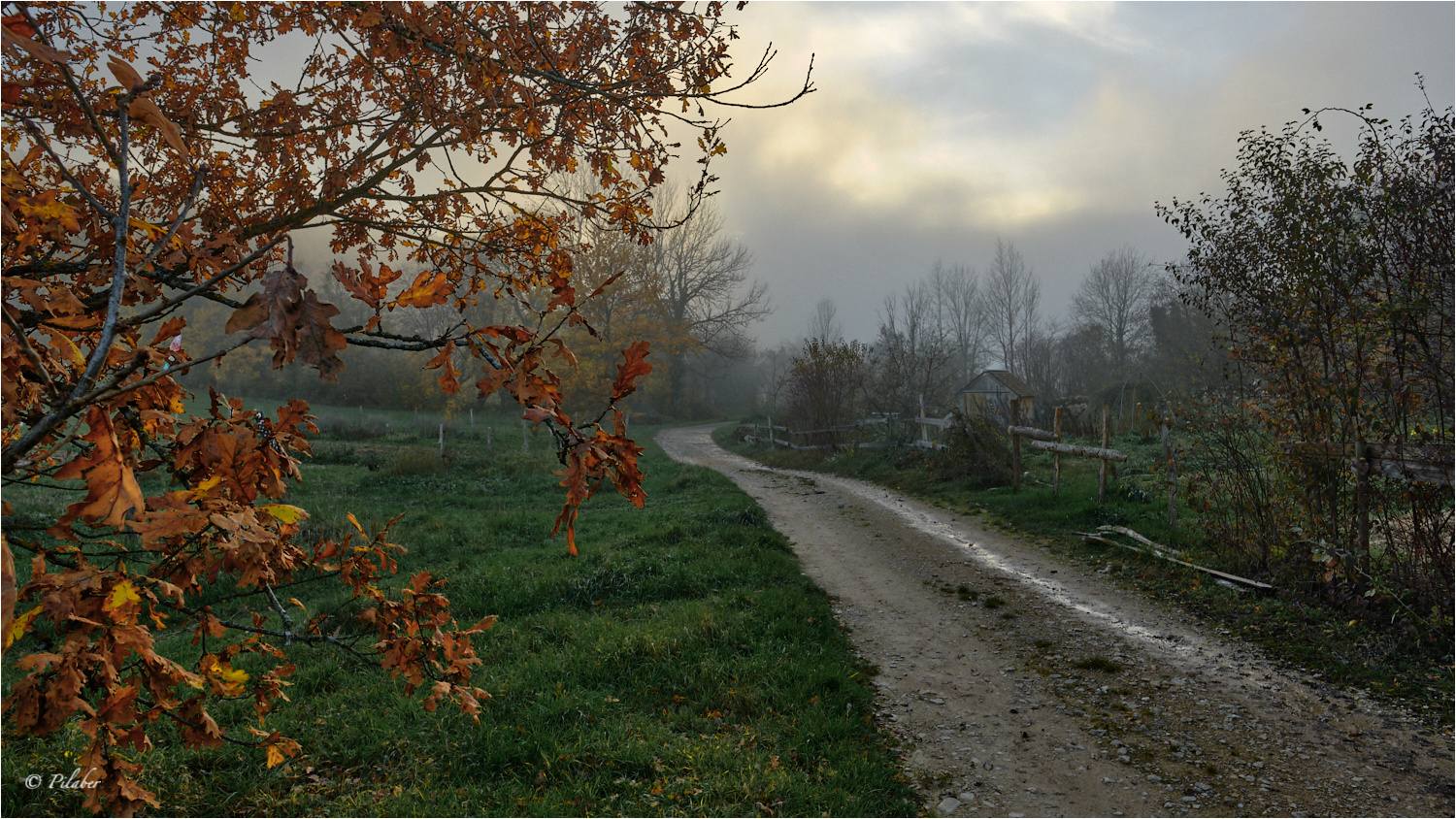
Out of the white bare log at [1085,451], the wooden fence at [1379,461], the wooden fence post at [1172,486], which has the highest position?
the wooden fence at [1379,461]

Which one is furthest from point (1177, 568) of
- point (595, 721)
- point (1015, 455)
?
point (595, 721)

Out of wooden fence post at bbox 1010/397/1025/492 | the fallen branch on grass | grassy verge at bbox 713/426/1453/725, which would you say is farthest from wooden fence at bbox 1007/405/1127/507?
the fallen branch on grass

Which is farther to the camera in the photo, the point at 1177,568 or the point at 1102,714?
the point at 1177,568

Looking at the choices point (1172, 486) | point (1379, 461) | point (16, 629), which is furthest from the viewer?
point (1172, 486)

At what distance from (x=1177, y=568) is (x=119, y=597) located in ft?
27.1

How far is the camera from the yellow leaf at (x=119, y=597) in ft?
4.56

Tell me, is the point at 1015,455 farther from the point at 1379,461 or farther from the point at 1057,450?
the point at 1379,461

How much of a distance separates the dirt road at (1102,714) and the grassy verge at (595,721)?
0.43 metres

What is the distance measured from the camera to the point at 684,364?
134 feet

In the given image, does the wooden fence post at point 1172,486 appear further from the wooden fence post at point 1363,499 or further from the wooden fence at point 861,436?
the wooden fence at point 861,436

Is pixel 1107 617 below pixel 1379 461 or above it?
below

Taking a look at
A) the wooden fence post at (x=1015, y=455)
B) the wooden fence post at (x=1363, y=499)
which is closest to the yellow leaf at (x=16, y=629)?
the wooden fence post at (x=1363, y=499)

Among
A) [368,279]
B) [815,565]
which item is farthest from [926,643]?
[368,279]

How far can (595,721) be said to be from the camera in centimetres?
425
